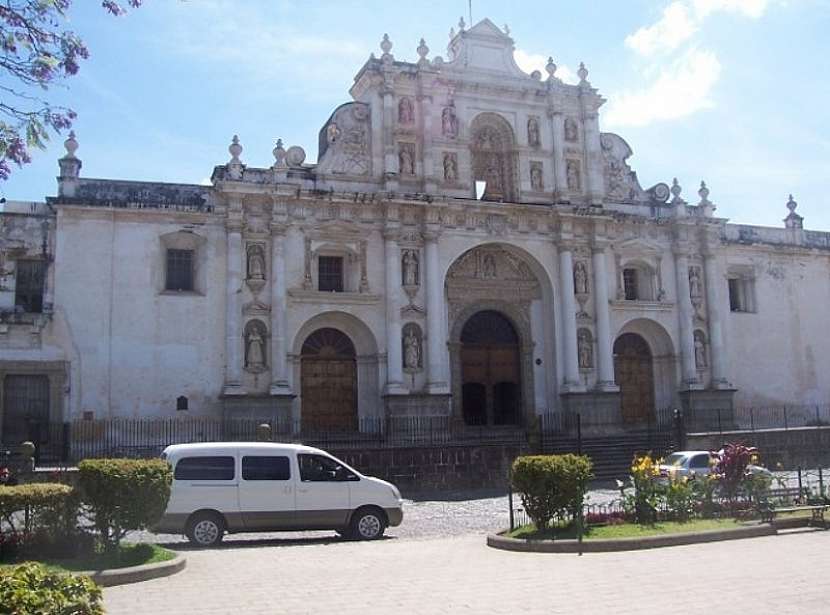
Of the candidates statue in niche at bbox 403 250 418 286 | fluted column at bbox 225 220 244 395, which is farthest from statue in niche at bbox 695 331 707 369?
fluted column at bbox 225 220 244 395

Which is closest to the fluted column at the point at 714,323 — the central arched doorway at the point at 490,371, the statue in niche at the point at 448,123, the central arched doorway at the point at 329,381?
the central arched doorway at the point at 490,371

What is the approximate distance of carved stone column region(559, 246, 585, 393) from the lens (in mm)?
29984

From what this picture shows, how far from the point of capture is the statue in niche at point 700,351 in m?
32.4

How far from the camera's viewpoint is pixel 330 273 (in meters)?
29.2

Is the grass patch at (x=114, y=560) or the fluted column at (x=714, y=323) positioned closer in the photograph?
the grass patch at (x=114, y=560)

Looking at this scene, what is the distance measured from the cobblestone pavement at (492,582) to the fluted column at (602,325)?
16229mm

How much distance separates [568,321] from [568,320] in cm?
A: 3

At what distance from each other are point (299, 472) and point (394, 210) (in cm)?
1421

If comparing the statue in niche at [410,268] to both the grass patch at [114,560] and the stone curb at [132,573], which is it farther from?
the stone curb at [132,573]

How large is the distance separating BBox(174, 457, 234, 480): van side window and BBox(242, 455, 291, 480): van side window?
27 cm

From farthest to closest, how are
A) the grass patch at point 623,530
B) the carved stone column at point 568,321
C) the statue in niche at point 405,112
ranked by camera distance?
the carved stone column at point 568,321
the statue in niche at point 405,112
the grass patch at point 623,530

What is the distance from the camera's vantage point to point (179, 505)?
49.4 ft

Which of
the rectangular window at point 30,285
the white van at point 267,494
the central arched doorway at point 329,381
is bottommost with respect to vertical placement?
the white van at point 267,494

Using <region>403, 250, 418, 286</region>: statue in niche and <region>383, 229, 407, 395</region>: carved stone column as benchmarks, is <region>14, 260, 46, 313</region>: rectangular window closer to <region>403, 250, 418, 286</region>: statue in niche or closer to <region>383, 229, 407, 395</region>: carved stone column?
<region>383, 229, 407, 395</region>: carved stone column
